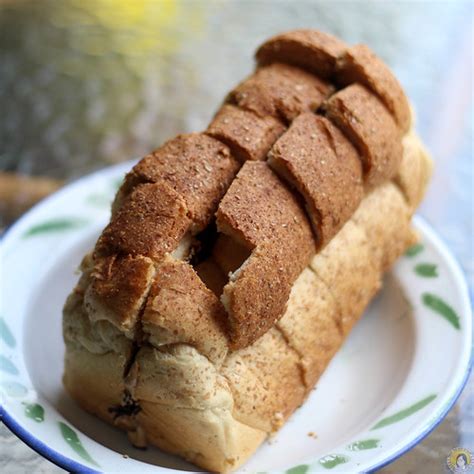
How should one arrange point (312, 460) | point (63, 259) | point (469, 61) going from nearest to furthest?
point (312, 460)
point (63, 259)
point (469, 61)

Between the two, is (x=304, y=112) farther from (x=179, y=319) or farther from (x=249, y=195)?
(x=179, y=319)

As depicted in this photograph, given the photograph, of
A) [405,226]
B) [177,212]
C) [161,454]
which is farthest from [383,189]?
[161,454]

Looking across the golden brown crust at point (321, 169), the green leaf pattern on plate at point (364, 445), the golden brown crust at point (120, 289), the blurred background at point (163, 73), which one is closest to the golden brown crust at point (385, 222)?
the golden brown crust at point (321, 169)

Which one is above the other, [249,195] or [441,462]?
[249,195]

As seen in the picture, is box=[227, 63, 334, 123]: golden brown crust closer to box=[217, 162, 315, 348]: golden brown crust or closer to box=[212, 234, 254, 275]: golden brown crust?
box=[217, 162, 315, 348]: golden brown crust

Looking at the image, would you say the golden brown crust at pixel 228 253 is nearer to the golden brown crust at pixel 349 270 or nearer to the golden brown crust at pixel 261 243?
the golden brown crust at pixel 261 243
